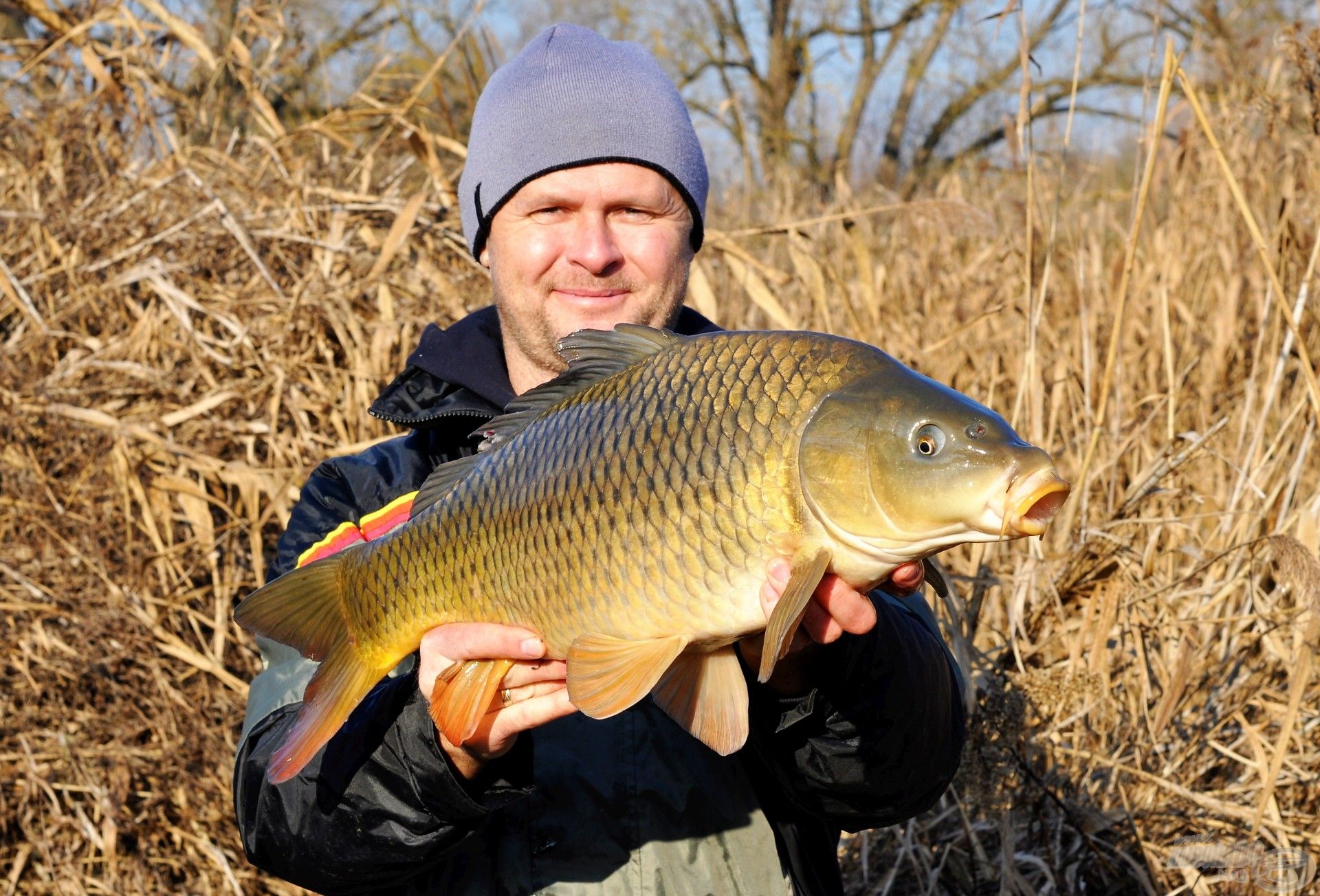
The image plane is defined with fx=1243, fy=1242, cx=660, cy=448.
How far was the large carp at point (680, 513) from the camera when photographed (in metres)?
1.04

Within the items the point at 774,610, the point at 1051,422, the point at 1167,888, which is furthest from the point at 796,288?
the point at 774,610

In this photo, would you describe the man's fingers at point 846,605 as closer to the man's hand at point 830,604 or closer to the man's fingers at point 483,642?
the man's hand at point 830,604

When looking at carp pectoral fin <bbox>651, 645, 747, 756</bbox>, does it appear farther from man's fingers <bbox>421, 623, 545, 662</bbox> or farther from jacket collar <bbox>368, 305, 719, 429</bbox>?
jacket collar <bbox>368, 305, 719, 429</bbox>

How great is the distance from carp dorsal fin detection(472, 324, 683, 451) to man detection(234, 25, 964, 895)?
19 centimetres

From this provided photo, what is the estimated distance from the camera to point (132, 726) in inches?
113

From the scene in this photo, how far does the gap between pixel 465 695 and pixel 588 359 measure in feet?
1.21

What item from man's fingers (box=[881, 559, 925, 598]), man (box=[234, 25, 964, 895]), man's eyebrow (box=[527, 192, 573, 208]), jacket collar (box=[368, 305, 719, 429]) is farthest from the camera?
man's eyebrow (box=[527, 192, 573, 208])

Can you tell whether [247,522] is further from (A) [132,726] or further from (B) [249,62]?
(B) [249,62]

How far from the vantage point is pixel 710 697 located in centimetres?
122

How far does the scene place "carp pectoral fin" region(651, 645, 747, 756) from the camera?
121cm

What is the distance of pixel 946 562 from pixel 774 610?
5.67 ft

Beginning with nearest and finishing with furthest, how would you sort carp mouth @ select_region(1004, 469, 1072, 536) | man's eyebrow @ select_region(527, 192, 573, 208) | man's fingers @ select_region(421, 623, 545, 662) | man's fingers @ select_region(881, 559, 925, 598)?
carp mouth @ select_region(1004, 469, 1072, 536)
man's fingers @ select_region(881, 559, 925, 598)
man's fingers @ select_region(421, 623, 545, 662)
man's eyebrow @ select_region(527, 192, 573, 208)
